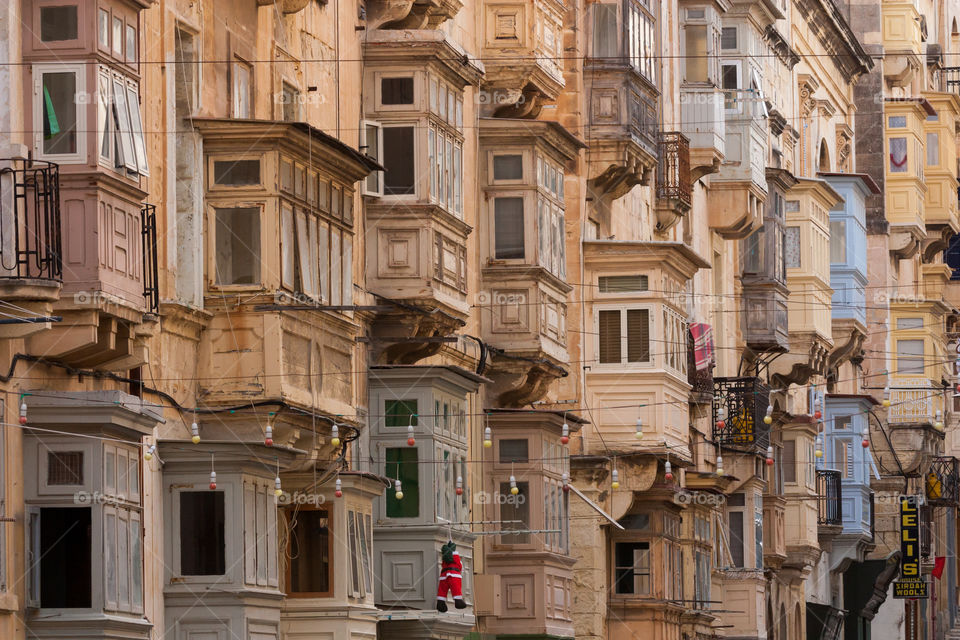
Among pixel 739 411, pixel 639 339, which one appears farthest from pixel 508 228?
pixel 739 411

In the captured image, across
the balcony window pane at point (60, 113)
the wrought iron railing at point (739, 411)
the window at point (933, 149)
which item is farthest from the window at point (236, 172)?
the window at point (933, 149)

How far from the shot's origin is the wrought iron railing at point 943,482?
298 ft

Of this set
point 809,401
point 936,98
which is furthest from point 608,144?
point 936,98

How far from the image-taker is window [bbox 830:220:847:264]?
74.2 metres

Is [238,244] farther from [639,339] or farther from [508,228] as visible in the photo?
[639,339]

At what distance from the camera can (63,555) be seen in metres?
29.2

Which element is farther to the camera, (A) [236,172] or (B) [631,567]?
(B) [631,567]

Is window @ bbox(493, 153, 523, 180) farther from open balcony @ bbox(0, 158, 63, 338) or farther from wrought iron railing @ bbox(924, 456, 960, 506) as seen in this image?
Answer: wrought iron railing @ bbox(924, 456, 960, 506)

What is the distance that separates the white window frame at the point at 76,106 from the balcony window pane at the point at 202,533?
576 cm

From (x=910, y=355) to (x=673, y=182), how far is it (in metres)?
32.5

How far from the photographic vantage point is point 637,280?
167 feet

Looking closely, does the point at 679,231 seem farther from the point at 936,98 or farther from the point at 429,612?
the point at 936,98

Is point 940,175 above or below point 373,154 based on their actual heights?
above

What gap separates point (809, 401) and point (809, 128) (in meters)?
8.10
